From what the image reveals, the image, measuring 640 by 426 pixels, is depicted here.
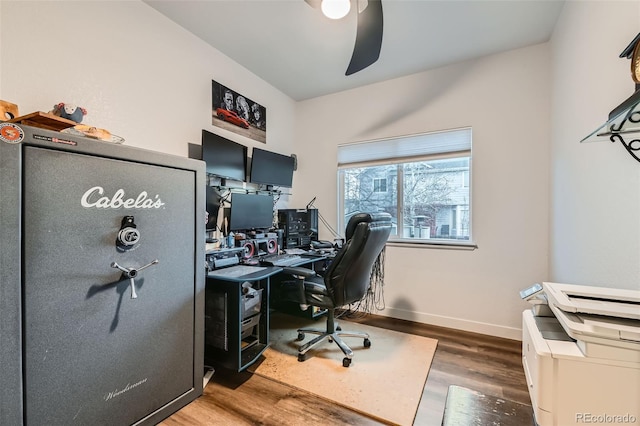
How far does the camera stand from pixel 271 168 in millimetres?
3000

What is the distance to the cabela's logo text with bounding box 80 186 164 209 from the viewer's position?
1.17 m

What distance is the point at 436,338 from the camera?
2457 millimetres

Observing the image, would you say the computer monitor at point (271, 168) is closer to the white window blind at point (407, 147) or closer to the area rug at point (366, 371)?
the white window blind at point (407, 147)

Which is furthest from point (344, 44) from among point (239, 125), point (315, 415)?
point (315, 415)

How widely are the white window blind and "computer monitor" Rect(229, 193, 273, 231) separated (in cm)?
114

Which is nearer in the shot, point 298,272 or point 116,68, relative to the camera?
point 116,68

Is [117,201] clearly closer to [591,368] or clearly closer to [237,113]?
[237,113]

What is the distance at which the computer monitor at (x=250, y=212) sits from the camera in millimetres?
2420

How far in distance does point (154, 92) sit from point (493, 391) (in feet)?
10.4

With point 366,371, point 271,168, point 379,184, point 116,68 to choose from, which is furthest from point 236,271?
point 379,184

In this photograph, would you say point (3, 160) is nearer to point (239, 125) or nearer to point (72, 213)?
point (72, 213)

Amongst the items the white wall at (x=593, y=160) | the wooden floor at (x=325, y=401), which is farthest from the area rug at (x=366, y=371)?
the white wall at (x=593, y=160)

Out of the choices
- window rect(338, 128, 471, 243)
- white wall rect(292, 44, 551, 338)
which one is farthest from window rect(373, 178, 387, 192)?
white wall rect(292, 44, 551, 338)

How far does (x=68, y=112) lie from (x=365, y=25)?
171 cm
